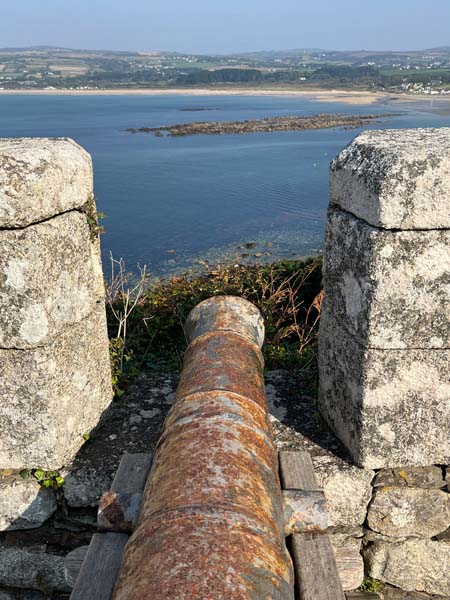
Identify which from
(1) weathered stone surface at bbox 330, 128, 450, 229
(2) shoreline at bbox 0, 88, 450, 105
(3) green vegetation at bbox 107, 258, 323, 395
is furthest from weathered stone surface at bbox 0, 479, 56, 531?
(2) shoreline at bbox 0, 88, 450, 105

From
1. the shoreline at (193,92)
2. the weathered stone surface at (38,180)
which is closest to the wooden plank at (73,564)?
the weathered stone surface at (38,180)

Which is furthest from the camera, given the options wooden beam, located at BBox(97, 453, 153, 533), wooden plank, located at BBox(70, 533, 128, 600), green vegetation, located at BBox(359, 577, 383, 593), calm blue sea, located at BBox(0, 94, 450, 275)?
calm blue sea, located at BBox(0, 94, 450, 275)

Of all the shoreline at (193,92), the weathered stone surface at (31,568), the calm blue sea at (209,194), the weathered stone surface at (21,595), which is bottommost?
the calm blue sea at (209,194)

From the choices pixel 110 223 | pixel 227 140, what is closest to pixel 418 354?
pixel 110 223

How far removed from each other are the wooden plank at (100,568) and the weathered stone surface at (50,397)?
69 centimetres

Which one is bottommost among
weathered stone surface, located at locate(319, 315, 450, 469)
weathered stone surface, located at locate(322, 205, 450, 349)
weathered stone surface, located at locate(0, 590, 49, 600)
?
weathered stone surface, located at locate(0, 590, 49, 600)

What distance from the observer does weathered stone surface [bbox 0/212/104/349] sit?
8.25 ft

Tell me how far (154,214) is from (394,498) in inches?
701

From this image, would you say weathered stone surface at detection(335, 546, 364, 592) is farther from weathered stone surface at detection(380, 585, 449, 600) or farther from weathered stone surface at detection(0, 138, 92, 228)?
weathered stone surface at detection(0, 138, 92, 228)

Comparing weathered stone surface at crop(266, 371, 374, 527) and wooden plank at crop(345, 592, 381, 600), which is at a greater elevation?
weathered stone surface at crop(266, 371, 374, 527)

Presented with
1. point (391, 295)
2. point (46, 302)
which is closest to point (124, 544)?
point (46, 302)

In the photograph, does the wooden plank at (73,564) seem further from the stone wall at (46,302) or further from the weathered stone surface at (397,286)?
the weathered stone surface at (397,286)

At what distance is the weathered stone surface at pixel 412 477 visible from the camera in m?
2.87

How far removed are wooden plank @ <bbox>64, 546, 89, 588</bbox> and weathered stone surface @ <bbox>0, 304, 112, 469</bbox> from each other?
0.43 meters
